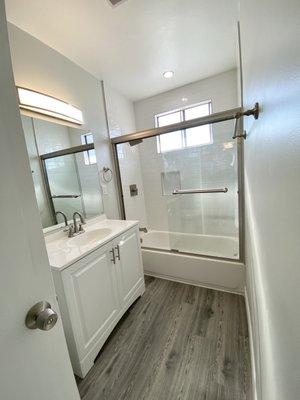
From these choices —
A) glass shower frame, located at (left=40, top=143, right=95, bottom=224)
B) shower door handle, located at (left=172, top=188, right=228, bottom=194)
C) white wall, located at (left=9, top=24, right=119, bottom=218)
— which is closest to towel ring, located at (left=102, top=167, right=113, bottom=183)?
white wall, located at (left=9, top=24, right=119, bottom=218)

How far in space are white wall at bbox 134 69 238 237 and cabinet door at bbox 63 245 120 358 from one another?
4.82ft

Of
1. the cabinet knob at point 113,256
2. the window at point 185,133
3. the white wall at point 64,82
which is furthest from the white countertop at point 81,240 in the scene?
the window at point 185,133

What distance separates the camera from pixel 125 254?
1.78m

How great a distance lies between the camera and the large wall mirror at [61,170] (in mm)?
1589

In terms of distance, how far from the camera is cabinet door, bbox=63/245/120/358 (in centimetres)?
123

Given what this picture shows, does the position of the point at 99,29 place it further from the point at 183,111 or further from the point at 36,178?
the point at 183,111

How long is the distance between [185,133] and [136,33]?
1302 mm

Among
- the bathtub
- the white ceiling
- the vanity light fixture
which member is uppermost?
the white ceiling

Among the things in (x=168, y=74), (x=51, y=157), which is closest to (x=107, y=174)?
(x=51, y=157)

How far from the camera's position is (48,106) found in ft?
5.43

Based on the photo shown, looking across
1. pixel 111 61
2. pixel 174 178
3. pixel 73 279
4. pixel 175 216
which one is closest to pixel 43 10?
pixel 111 61

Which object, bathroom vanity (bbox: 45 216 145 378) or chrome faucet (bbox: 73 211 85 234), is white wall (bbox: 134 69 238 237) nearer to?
bathroom vanity (bbox: 45 216 145 378)

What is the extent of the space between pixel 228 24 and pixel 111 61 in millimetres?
1160

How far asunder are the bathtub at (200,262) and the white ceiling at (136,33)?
7.13 ft
